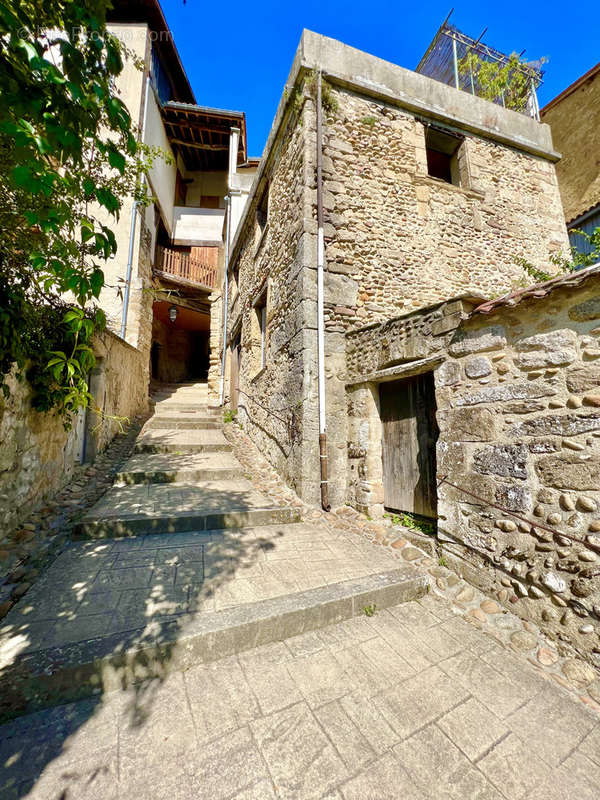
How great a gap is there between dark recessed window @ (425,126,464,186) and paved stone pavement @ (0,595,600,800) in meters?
7.18

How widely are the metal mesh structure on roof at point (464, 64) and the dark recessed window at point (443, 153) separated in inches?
73.2

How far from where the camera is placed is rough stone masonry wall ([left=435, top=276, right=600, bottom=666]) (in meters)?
1.98

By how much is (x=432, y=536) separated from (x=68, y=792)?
289cm

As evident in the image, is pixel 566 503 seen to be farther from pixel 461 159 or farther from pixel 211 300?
pixel 211 300

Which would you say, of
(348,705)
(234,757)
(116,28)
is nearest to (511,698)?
(348,705)

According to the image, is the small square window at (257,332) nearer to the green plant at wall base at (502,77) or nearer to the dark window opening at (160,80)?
the green plant at wall base at (502,77)

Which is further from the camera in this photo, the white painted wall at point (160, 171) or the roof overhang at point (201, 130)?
the roof overhang at point (201, 130)

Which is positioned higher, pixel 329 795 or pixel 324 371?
pixel 324 371

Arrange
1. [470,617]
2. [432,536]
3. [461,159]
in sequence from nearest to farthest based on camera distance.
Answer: [470,617], [432,536], [461,159]

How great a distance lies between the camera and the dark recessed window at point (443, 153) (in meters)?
5.65

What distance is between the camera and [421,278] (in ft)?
16.1

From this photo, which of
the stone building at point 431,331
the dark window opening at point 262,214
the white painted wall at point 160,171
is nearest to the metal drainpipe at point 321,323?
the stone building at point 431,331

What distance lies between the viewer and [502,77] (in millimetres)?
6613

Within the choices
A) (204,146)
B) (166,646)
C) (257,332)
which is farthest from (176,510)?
(204,146)
